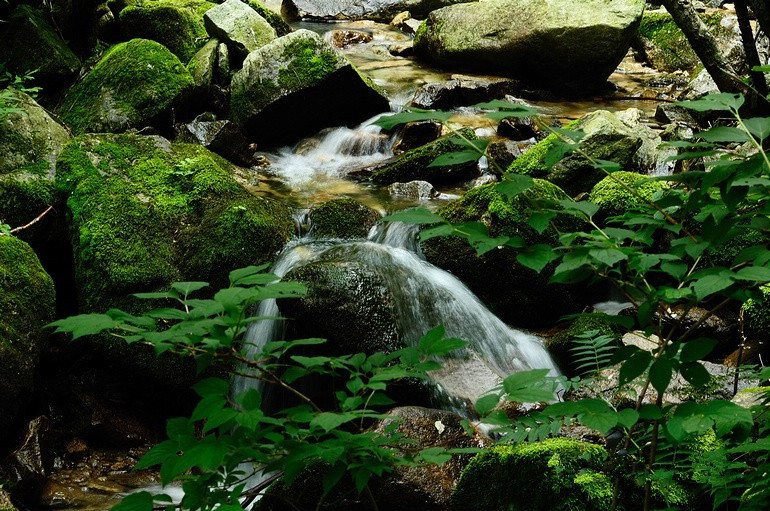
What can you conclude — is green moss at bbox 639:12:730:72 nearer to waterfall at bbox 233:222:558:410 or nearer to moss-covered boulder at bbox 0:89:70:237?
waterfall at bbox 233:222:558:410

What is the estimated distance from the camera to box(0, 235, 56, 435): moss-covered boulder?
4109mm

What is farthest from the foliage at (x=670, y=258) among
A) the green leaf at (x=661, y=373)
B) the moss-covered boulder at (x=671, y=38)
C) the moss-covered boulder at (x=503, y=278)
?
the moss-covered boulder at (x=671, y=38)

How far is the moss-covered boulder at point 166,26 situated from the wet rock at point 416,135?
11.3ft

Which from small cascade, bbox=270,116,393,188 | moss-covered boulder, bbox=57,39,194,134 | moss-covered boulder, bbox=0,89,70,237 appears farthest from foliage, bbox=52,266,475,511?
small cascade, bbox=270,116,393,188

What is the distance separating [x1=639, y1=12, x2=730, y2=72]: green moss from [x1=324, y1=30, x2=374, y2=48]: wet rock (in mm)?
6671

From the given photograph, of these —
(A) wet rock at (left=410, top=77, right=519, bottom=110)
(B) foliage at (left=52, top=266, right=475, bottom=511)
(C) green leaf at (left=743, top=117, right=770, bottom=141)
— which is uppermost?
(C) green leaf at (left=743, top=117, right=770, bottom=141)

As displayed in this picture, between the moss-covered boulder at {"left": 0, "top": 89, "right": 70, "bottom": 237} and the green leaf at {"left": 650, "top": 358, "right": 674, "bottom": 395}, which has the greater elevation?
the green leaf at {"left": 650, "top": 358, "right": 674, "bottom": 395}

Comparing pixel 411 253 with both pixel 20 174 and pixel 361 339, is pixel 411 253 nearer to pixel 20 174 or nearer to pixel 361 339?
pixel 361 339

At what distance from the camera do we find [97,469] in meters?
4.38

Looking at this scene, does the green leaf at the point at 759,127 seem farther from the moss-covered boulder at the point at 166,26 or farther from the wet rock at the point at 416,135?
the moss-covered boulder at the point at 166,26

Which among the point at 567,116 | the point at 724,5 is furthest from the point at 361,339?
the point at 724,5

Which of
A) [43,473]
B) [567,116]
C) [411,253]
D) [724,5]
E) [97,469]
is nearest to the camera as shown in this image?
[43,473]

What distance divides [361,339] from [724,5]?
17103 millimetres

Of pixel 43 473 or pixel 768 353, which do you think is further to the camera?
pixel 768 353
